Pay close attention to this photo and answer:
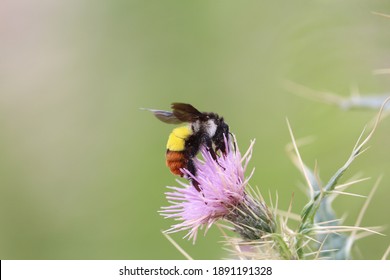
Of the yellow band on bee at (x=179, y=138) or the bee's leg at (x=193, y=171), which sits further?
the yellow band on bee at (x=179, y=138)

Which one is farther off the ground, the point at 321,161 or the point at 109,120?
the point at 109,120

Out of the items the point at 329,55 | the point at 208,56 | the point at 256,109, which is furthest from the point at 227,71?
the point at 329,55

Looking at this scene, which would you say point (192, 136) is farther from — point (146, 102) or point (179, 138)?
point (146, 102)

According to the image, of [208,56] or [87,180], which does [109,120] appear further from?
[208,56]

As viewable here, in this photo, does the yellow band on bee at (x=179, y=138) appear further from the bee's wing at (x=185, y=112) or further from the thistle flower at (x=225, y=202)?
the thistle flower at (x=225, y=202)

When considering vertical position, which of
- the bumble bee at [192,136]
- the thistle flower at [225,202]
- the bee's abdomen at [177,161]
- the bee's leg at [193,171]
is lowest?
the thistle flower at [225,202]

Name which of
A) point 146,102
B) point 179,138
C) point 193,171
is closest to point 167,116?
point 179,138

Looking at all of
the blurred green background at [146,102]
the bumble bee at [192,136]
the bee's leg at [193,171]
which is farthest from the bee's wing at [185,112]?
the blurred green background at [146,102]
